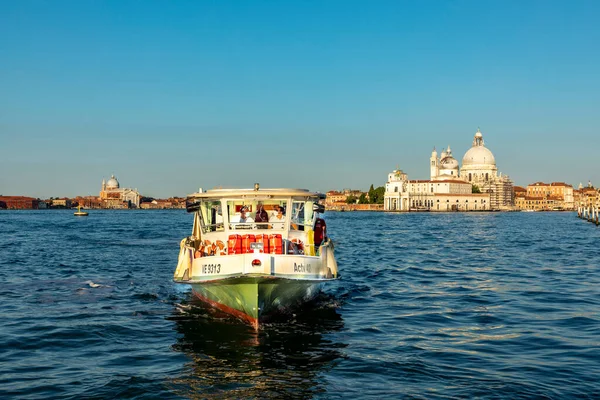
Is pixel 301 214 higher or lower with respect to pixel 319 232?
higher

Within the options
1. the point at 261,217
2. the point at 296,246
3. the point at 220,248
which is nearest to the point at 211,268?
the point at 220,248

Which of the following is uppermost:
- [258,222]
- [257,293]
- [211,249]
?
[258,222]

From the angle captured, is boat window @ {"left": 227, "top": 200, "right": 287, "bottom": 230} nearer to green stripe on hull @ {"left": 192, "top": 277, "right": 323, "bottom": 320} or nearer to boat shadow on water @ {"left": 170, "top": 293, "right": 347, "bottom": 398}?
green stripe on hull @ {"left": 192, "top": 277, "right": 323, "bottom": 320}

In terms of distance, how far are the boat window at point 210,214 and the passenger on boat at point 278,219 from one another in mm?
1463

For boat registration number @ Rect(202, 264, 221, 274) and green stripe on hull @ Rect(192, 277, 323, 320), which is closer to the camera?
green stripe on hull @ Rect(192, 277, 323, 320)

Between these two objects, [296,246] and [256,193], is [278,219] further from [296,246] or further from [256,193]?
[256,193]

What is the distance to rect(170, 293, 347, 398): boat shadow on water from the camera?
10.7 meters

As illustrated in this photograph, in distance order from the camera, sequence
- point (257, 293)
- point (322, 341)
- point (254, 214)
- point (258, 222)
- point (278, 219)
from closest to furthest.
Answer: point (322, 341) < point (257, 293) < point (258, 222) < point (254, 214) < point (278, 219)

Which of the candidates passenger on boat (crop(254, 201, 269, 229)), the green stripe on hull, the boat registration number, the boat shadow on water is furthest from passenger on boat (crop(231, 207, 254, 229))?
the boat shadow on water

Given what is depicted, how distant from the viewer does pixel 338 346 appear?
13547 mm

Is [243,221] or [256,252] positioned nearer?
[256,252]

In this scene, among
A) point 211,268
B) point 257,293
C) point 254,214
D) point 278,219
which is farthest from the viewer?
point 278,219

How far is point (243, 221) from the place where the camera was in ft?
55.5

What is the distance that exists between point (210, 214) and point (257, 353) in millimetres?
6457
